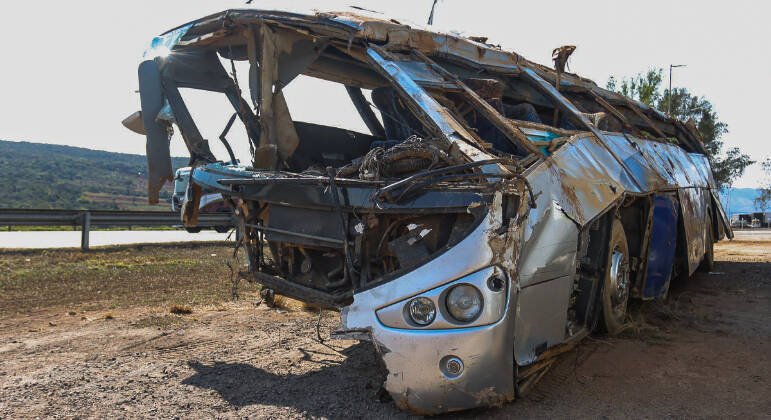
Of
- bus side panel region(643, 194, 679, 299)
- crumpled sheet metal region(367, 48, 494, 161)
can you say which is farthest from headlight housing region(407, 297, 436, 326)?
bus side panel region(643, 194, 679, 299)

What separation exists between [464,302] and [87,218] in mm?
11250

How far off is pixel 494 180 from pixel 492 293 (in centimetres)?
58

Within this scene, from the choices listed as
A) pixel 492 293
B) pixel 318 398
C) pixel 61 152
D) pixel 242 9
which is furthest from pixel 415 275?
pixel 61 152

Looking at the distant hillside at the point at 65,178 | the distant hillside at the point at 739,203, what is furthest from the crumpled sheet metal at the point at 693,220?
the distant hillside at the point at 65,178

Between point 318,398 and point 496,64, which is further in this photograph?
point 496,64

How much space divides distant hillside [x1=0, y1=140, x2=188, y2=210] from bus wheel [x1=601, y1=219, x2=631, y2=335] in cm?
5240

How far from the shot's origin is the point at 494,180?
2.81 m

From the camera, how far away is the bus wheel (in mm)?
4023

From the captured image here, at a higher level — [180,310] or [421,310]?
[421,310]

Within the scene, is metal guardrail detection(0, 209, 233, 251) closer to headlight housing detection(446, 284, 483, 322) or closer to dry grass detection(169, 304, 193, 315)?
dry grass detection(169, 304, 193, 315)

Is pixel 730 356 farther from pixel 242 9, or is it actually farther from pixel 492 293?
pixel 242 9

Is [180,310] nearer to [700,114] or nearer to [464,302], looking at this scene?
[464,302]

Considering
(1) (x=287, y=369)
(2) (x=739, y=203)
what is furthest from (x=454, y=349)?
(2) (x=739, y=203)

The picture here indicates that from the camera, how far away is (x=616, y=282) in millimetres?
4246
